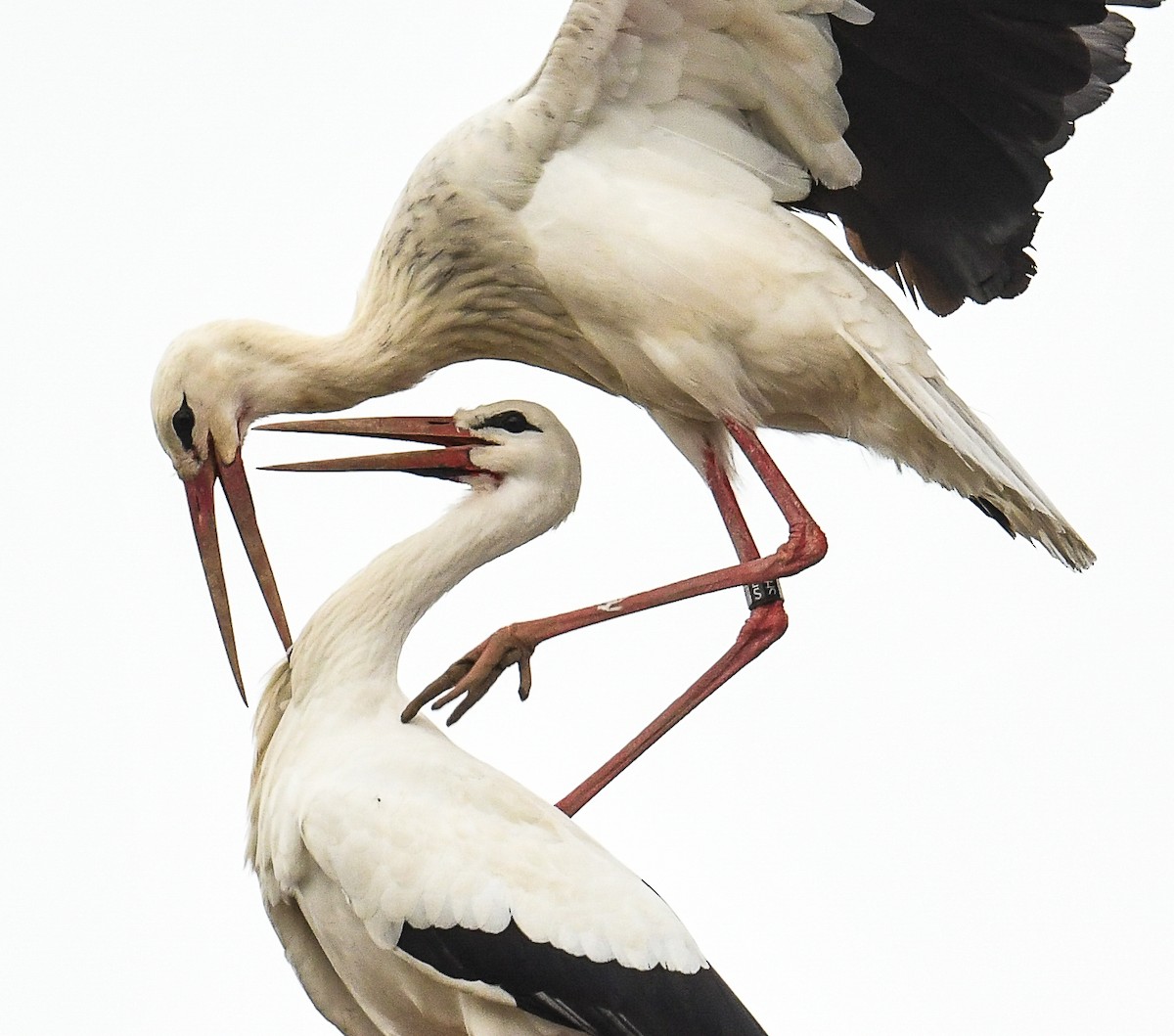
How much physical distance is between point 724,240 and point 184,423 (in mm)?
1246

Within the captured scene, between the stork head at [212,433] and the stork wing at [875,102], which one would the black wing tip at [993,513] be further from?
the stork head at [212,433]

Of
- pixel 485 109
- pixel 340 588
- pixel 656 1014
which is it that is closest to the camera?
pixel 656 1014

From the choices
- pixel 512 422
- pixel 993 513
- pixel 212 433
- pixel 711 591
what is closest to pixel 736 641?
pixel 711 591

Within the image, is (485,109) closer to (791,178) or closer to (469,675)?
(791,178)

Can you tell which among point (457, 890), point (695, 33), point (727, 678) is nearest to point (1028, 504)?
point (727, 678)

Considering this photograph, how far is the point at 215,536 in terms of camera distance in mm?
4926

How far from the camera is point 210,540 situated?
4926mm

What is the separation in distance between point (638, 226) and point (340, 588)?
39.6 inches

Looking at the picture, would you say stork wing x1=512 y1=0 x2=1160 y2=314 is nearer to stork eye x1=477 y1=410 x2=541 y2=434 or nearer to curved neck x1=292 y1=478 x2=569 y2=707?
stork eye x1=477 y1=410 x2=541 y2=434

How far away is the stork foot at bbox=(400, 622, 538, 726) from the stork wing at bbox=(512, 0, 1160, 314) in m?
1.05

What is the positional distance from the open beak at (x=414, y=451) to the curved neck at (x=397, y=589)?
3.2 inches

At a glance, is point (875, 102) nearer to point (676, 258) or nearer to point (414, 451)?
point (676, 258)

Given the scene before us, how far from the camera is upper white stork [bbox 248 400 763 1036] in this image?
4.03 m

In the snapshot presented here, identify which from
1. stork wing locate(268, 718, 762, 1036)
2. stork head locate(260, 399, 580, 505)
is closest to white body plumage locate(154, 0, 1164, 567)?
stork head locate(260, 399, 580, 505)
